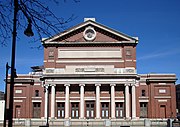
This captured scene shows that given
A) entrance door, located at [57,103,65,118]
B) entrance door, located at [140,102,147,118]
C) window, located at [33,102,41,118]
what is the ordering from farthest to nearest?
window, located at [33,102,41,118] → entrance door, located at [140,102,147,118] → entrance door, located at [57,103,65,118]

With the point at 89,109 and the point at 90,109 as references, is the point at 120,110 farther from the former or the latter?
the point at 89,109

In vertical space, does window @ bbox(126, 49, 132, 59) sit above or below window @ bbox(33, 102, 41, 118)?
above

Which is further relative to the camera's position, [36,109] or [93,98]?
[36,109]

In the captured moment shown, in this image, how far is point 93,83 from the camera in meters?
53.8

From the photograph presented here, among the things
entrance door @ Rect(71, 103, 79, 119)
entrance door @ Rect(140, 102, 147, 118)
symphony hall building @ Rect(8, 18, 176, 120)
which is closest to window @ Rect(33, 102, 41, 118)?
symphony hall building @ Rect(8, 18, 176, 120)

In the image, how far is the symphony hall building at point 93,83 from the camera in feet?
176

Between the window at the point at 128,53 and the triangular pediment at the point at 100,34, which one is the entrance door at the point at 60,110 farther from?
the window at the point at 128,53

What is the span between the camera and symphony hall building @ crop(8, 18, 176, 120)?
53.7 meters

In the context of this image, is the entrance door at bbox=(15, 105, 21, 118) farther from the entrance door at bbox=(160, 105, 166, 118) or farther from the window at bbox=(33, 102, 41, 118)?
the entrance door at bbox=(160, 105, 166, 118)

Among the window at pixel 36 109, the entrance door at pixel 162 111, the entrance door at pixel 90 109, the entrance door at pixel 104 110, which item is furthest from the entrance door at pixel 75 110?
the entrance door at pixel 162 111

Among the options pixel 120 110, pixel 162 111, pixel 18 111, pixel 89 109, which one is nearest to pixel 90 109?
pixel 89 109

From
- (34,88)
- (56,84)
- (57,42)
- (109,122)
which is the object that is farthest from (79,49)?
(109,122)

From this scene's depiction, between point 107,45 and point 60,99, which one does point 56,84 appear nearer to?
point 60,99

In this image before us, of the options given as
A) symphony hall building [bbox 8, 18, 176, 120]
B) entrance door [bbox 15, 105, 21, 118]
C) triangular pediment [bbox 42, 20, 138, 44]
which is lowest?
entrance door [bbox 15, 105, 21, 118]
